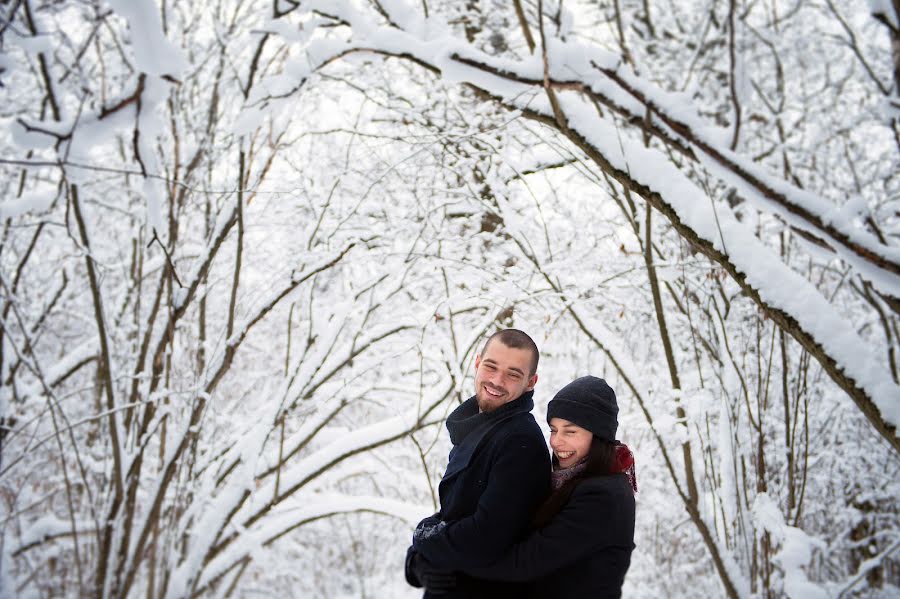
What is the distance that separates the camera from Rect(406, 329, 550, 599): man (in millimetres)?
1387

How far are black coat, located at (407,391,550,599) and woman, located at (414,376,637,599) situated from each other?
0.11 feet

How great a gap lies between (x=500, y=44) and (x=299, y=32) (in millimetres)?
3028

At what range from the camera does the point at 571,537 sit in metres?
1.33

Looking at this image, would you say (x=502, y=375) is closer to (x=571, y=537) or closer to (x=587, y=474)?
(x=587, y=474)

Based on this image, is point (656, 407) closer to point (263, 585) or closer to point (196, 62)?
point (196, 62)

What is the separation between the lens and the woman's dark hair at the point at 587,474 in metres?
1.42

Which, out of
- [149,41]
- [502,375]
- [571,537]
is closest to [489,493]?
[571,537]

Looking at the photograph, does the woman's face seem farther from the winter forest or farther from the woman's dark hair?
the winter forest

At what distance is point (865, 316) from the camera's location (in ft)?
25.4

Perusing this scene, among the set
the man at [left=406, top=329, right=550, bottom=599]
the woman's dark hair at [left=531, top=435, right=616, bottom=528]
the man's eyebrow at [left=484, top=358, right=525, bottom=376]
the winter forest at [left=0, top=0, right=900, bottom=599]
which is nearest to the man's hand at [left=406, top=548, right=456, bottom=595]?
the man at [left=406, top=329, right=550, bottom=599]

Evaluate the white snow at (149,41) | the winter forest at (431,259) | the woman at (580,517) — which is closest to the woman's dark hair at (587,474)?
the woman at (580,517)

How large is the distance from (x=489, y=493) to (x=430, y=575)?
0.29 m

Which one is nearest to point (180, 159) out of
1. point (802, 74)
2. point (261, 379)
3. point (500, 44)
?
point (500, 44)

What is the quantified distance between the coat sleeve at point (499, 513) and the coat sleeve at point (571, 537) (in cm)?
3
